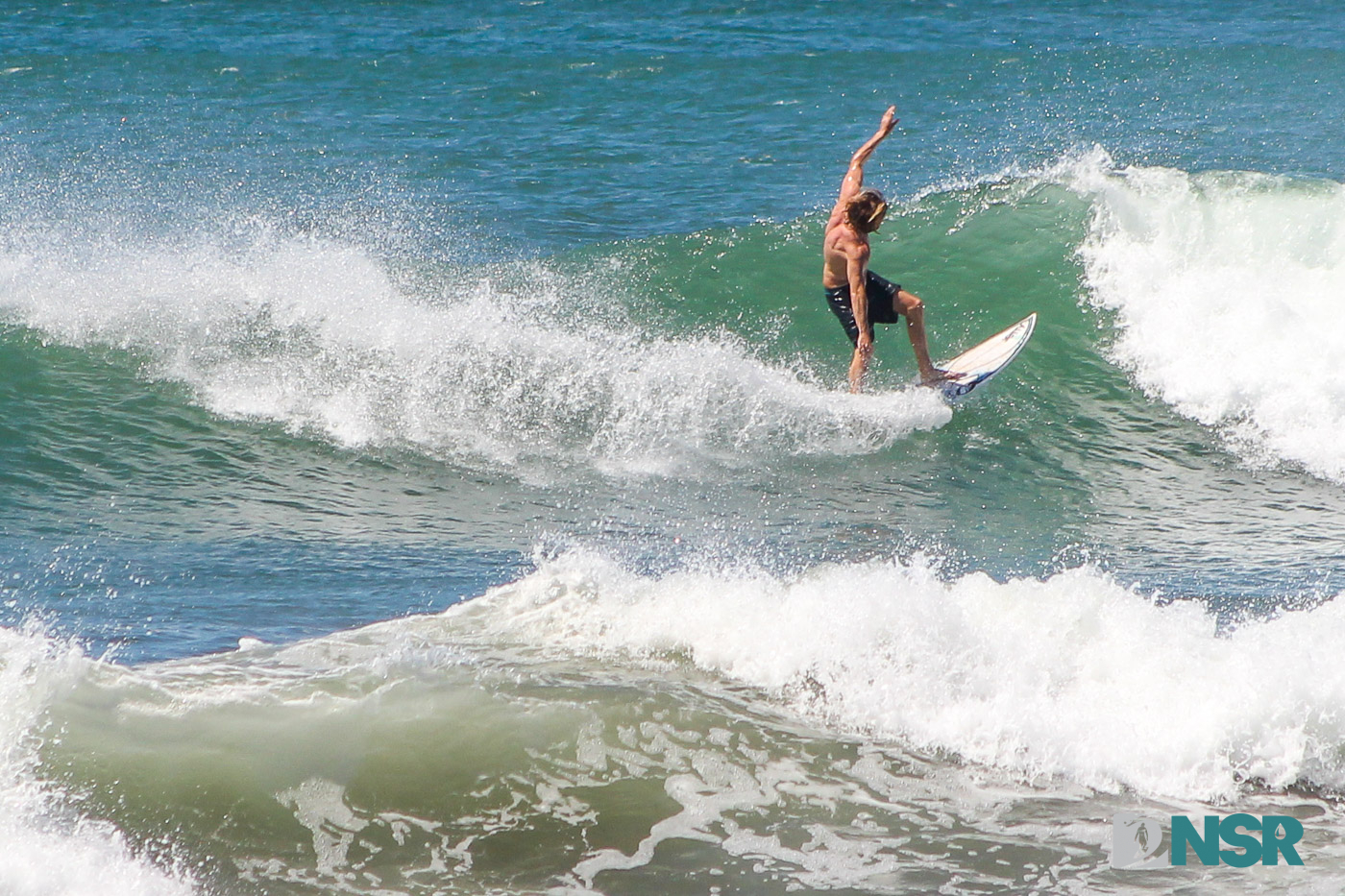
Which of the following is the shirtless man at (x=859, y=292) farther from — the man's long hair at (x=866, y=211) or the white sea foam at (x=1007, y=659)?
the white sea foam at (x=1007, y=659)

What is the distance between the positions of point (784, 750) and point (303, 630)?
2164 mm

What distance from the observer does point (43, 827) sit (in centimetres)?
403

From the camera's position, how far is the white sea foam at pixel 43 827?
382cm

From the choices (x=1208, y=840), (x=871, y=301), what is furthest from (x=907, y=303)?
(x=1208, y=840)

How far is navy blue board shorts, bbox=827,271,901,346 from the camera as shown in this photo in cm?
882

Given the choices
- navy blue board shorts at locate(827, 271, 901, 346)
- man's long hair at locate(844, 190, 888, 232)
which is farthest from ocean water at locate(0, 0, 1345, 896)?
man's long hair at locate(844, 190, 888, 232)

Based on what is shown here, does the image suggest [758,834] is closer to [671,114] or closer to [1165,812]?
[1165,812]

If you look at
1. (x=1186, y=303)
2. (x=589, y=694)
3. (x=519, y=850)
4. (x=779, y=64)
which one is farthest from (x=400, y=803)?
(x=779, y=64)

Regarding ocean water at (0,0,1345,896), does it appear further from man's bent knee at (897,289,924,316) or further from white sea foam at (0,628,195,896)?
man's bent knee at (897,289,924,316)

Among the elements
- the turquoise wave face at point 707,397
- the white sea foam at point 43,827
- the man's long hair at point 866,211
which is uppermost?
the man's long hair at point 866,211

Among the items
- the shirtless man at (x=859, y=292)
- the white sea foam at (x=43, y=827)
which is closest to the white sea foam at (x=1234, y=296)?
the shirtless man at (x=859, y=292)

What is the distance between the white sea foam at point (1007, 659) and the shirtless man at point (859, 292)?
3334 mm

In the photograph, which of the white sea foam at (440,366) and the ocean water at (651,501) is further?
the white sea foam at (440,366)

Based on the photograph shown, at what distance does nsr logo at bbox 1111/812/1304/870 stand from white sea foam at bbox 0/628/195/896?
2982 mm
